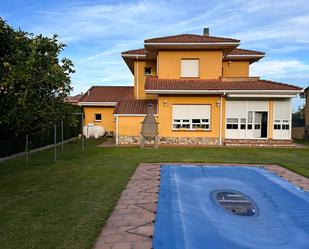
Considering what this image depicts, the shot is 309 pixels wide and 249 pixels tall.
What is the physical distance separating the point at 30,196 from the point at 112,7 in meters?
11.0

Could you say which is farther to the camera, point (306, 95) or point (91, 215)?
point (306, 95)

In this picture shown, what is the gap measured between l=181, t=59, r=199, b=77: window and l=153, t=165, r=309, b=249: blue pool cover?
549 inches

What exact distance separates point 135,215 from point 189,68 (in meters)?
19.9

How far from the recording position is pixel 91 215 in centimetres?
654

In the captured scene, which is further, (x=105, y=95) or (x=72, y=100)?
(x=72, y=100)

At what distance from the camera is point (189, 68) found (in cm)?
2536

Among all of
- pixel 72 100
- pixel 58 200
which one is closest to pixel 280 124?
pixel 58 200

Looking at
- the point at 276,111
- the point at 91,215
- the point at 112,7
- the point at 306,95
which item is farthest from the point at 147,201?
the point at 306,95

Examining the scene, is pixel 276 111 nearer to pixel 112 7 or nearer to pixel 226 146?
pixel 226 146

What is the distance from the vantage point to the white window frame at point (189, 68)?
25.3 metres

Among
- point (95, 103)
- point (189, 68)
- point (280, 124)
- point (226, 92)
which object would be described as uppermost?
point (189, 68)

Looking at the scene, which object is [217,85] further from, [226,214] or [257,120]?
[226,214]

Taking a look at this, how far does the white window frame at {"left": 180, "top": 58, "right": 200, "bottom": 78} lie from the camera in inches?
995

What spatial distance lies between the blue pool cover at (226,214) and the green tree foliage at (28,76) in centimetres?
346
